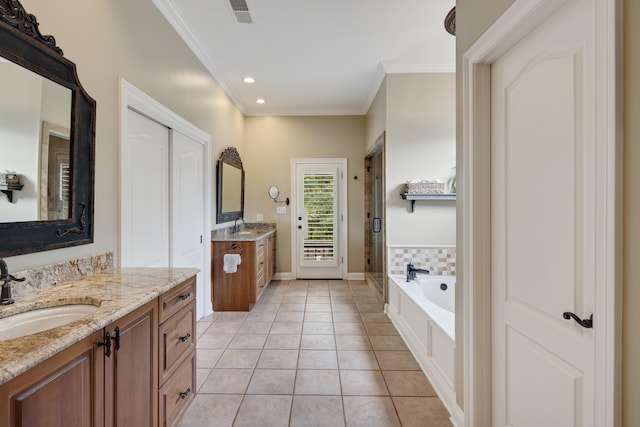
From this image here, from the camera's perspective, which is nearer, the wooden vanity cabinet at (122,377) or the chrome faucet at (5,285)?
the wooden vanity cabinet at (122,377)

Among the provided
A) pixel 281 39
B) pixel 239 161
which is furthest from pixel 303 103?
pixel 281 39

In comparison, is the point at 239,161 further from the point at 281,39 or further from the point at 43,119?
the point at 43,119

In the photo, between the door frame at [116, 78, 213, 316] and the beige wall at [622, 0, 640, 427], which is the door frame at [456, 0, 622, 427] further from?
the door frame at [116, 78, 213, 316]

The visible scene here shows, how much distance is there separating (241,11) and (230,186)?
2.32 metres

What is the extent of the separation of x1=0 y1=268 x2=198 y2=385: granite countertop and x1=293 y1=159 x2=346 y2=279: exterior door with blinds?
3.47 metres

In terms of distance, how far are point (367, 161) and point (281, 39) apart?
261 cm

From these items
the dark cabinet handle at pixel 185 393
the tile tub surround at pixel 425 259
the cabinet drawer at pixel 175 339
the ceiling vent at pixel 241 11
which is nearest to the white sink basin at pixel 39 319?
the cabinet drawer at pixel 175 339

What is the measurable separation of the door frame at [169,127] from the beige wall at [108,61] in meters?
0.03

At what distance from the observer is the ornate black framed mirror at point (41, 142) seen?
1.20m

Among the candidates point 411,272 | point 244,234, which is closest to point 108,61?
point 244,234

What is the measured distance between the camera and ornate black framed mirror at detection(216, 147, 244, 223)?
12.9ft

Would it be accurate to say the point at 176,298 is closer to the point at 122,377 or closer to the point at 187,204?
the point at 122,377

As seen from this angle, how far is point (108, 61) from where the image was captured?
1794mm

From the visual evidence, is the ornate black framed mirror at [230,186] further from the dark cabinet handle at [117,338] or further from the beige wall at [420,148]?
the dark cabinet handle at [117,338]
